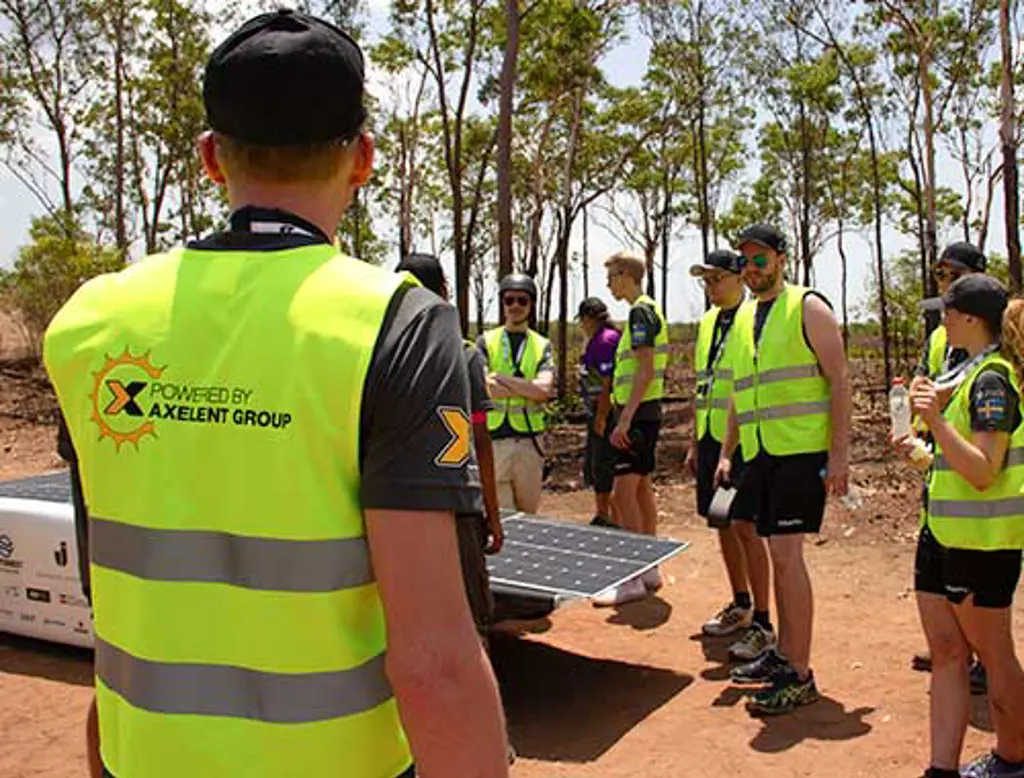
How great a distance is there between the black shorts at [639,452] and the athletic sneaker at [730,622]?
1153mm

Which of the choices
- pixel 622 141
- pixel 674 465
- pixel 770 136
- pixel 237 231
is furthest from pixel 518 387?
pixel 770 136

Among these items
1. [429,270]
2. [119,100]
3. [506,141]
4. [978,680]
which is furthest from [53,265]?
[978,680]

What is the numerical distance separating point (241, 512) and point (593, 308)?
20.4 feet

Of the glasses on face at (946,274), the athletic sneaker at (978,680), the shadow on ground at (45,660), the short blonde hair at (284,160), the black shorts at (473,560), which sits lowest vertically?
the athletic sneaker at (978,680)

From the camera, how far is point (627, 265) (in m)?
6.86

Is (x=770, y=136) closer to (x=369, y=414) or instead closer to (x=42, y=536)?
(x=42, y=536)

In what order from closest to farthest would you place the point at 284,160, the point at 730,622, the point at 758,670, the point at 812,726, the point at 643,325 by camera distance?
the point at 284,160
the point at 812,726
the point at 758,670
the point at 730,622
the point at 643,325

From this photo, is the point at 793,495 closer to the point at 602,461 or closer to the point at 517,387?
the point at 517,387

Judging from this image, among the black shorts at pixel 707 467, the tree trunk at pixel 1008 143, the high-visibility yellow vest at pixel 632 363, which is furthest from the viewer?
the tree trunk at pixel 1008 143

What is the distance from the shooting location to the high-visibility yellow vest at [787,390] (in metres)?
4.88

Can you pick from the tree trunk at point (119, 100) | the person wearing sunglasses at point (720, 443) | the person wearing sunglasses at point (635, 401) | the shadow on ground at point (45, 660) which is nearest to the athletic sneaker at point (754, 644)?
the person wearing sunglasses at point (720, 443)

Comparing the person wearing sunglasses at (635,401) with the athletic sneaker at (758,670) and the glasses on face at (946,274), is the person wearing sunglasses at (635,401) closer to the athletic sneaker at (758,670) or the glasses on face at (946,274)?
the athletic sneaker at (758,670)

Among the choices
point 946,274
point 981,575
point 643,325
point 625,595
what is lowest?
point 625,595

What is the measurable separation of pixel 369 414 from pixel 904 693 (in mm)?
4580
